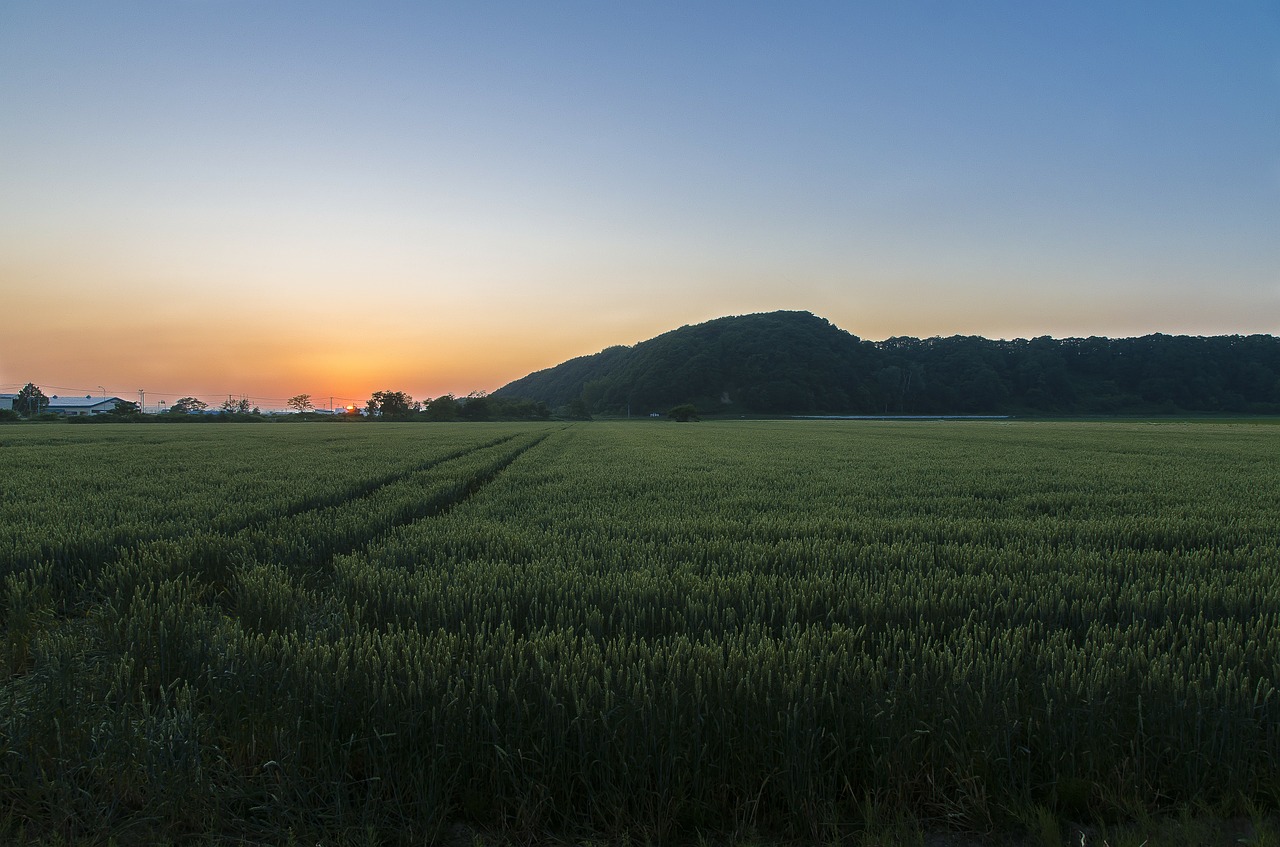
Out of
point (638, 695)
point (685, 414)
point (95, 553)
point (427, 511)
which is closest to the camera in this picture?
point (638, 695)

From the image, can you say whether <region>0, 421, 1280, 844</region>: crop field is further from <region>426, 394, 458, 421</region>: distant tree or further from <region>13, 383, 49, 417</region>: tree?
<region>13, 383, 49, 417</region>: tree

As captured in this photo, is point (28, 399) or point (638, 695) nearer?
point (638, 695)

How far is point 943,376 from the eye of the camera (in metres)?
153

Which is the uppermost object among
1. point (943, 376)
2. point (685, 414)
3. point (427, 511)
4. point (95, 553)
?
point (943, 376)

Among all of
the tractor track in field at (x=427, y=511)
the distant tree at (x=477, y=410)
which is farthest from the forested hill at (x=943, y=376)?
the tractor track in field at (x=427, y=511)

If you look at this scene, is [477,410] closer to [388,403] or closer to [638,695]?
[388,403]

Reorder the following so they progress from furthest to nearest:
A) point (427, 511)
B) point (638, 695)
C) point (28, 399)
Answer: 1. point (28, 399)
2. point (427, 511)
3. point (638, 695)

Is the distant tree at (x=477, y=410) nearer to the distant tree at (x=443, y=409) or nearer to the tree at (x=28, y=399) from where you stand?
the distant tree at (x=443, y=409)

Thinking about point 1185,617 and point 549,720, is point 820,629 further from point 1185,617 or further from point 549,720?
point 1185,617

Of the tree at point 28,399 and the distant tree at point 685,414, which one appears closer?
the distant tree at point 685,414

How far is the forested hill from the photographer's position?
135 meters

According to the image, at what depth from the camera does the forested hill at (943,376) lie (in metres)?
135

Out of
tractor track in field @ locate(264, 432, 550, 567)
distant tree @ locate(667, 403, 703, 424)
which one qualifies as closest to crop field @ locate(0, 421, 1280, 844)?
tractor track in field @ locate(264, 432, 550, 567)

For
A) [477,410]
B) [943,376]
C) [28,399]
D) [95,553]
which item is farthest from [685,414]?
[28,399]
